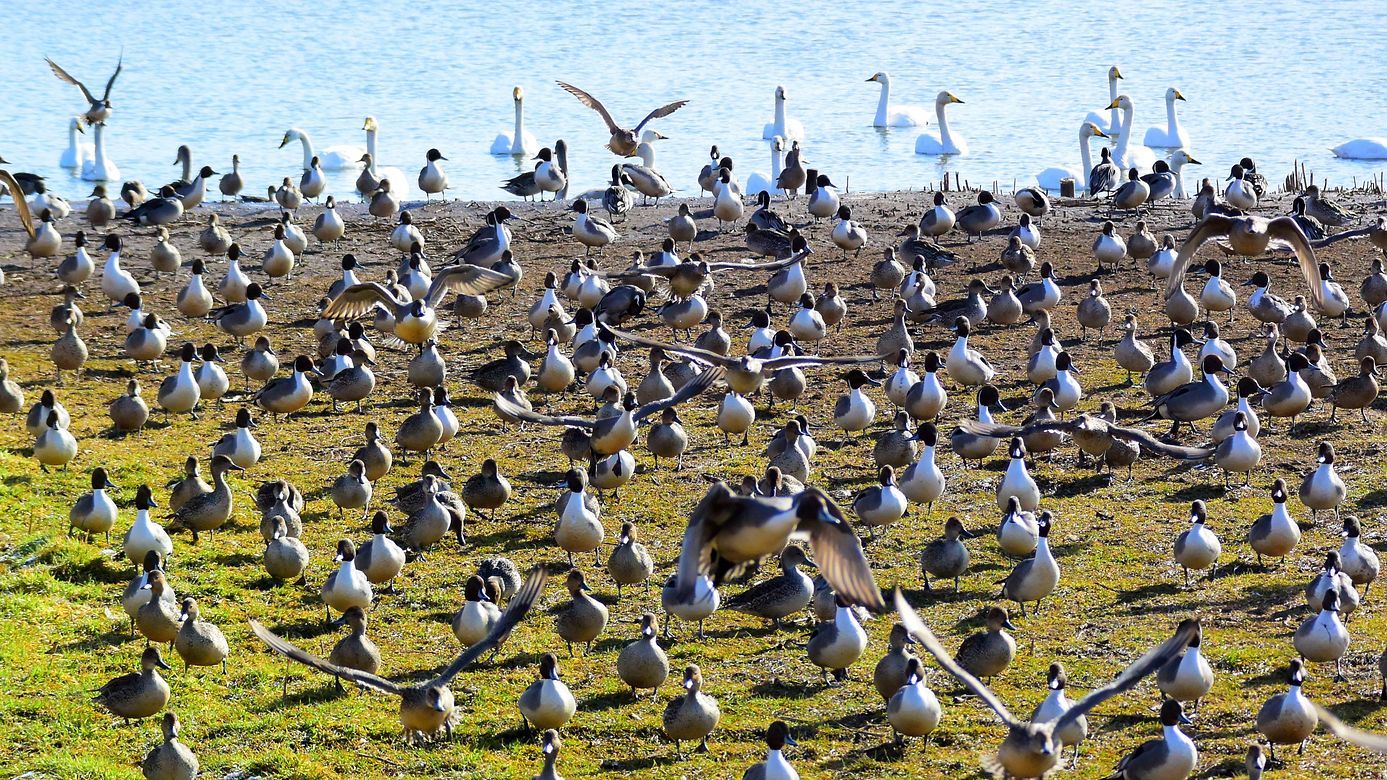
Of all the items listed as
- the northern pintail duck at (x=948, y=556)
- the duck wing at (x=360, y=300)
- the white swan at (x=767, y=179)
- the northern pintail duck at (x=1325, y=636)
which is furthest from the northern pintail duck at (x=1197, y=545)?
the white swan at (x=767, y=179)

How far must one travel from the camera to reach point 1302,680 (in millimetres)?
12664

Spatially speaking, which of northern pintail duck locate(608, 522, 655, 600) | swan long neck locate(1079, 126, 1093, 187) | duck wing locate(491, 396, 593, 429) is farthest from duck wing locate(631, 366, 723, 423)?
swan long neck locate(1079, 126, 1093, 187)

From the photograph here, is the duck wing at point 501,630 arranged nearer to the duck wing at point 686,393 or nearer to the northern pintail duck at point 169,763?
the northern pintail duck at point 169,763

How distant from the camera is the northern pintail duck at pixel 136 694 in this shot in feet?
40.5

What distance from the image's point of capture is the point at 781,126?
3812 centimetres

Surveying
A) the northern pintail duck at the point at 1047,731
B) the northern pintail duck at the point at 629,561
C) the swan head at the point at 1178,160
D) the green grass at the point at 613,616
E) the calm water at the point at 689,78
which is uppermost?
the northern pintail duck at the point at 1047,731

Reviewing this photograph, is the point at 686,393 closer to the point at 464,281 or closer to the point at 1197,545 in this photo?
the point at 1197,545

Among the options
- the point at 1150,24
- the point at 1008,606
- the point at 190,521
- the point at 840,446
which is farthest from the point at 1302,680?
the point at 1150,24

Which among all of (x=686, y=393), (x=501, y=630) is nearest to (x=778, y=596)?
(x=686, y=393)

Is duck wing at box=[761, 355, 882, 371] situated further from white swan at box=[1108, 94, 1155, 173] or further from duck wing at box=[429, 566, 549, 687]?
white swan at box=[1108, 94, 1155, 173]

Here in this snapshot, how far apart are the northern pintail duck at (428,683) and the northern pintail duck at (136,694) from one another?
876mm

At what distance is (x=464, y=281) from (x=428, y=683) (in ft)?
36.9

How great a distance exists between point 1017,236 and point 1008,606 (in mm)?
11614

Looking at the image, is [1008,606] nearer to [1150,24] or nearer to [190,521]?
[190,521]
